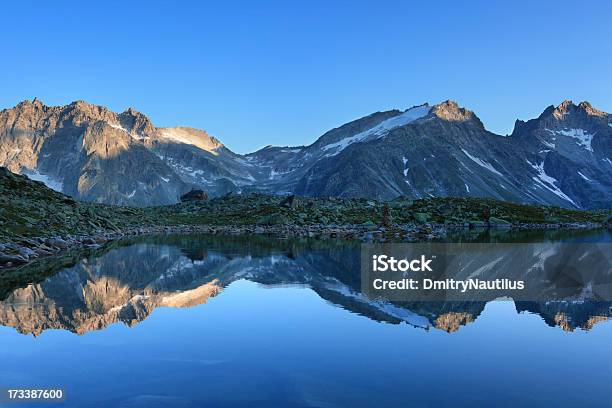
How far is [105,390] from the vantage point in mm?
13961

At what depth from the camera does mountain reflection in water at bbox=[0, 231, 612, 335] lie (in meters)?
23.2

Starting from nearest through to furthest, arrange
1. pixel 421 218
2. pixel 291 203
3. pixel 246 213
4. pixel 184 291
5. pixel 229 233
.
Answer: pixel 184 291 → pixel 229 233 → pixel 421 218 → pixel 291 203 → pixel 246 213

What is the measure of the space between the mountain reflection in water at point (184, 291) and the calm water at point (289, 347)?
0.18m

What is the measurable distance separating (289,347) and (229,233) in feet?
237

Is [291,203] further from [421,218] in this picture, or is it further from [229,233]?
[421,218]

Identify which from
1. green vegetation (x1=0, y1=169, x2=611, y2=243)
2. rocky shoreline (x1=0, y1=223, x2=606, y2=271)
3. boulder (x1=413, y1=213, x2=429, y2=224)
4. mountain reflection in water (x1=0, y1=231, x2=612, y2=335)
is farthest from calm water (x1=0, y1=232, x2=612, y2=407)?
boulder (x1=413, y1=213, x2=429, y2=224)

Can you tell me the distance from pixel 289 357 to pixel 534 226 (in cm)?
11260

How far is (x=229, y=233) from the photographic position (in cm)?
8950

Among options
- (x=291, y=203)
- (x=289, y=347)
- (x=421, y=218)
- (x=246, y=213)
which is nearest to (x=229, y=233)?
(x=246, y=213)

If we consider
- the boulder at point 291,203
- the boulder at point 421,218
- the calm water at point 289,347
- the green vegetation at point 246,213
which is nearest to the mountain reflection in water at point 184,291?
the calm water at point 289,347

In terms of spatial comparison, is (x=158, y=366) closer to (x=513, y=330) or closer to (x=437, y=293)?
(x=513, y=330)

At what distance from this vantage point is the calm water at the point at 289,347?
45.2 ft

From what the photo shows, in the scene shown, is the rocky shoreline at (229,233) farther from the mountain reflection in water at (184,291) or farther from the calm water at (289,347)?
the calm water at (289,347)

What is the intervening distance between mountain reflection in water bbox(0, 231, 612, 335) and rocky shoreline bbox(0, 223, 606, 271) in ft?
13.5
